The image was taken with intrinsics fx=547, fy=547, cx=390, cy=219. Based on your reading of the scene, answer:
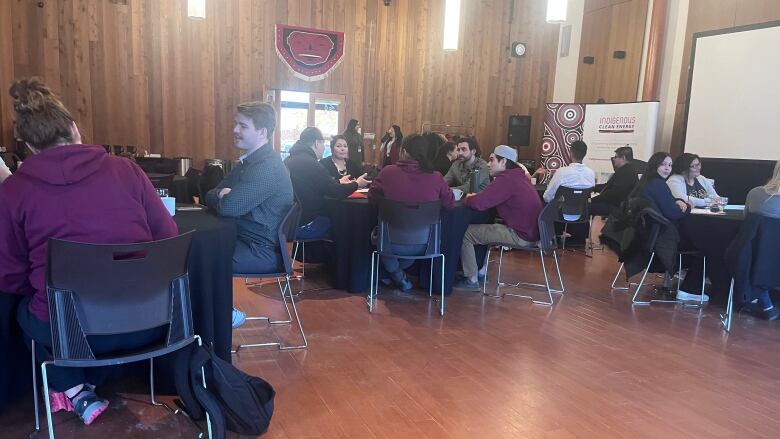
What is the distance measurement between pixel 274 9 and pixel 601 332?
22.3 feet

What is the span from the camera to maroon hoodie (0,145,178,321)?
174 cm

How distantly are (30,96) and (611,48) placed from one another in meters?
8.73

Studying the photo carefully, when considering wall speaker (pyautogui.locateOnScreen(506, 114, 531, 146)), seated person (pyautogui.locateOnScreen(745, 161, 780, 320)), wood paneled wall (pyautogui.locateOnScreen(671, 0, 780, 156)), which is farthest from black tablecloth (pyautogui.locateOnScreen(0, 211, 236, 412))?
wall speaker (pyautogui.locateOnScreen(506, 114, 531, 146))

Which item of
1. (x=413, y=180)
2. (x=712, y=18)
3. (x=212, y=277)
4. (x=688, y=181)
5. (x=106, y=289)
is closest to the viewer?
(x=106, y=289)

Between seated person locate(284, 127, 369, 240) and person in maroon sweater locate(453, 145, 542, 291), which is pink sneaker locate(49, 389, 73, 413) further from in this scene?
person in maroon sweater locate(453, 145, 542, 291)

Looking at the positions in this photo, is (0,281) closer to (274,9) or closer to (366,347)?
(366,347)

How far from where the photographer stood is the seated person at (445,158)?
6438 millimetres

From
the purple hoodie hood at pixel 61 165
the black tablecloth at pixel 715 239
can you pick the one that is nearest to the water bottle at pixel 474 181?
the black tablecloth at pixel 715 239

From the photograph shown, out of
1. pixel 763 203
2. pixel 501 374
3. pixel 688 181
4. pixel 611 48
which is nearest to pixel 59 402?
pixel 501 374

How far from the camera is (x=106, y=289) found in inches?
66.3

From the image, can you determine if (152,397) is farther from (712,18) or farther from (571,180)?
(712,18)

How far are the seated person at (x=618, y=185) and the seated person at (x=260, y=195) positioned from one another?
4510 mm

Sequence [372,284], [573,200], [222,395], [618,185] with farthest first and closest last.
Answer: [618,185] < [573,200] < [372,284] < [222,395]

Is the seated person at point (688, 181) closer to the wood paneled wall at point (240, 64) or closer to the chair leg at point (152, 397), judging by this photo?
the chair leg at point (152, 397)
